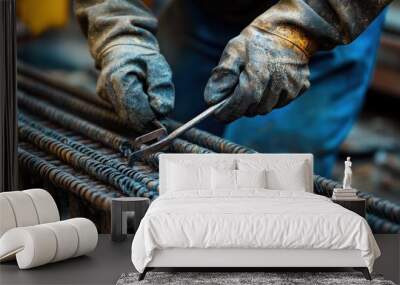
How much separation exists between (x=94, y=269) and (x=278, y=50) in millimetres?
2306

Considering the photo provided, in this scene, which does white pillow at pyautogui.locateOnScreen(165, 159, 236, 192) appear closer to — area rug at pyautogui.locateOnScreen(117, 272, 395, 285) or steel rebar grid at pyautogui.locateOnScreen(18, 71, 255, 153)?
steel rebar grid at pyautogui.locateOnScreen(18, 71, 255, 153)

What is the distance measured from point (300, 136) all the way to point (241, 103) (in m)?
0.57

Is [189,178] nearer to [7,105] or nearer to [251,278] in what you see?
[251,278]

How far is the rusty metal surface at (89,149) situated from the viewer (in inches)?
233

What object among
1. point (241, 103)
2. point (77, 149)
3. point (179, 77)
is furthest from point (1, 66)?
point (241, 103)

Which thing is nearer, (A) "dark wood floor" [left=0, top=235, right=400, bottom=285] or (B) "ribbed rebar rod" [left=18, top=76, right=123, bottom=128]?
(A) "dark wood floor" [left=0, top=235, right=400, bottom=285]

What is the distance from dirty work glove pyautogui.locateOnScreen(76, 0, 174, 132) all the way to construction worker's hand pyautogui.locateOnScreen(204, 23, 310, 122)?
16.9 inches

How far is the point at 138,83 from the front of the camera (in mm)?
5996

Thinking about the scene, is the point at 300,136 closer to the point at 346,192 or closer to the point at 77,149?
the point at 346,192

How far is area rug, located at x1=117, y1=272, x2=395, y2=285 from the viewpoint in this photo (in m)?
4.23

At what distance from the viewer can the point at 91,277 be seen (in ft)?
14.4

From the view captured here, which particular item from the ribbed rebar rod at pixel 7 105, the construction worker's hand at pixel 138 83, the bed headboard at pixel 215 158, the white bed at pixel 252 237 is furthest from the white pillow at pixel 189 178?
the ribbed rebar rod at pixel 7 105

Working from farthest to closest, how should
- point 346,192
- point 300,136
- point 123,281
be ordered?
point 300,136 → point 346,192 → point 123,281

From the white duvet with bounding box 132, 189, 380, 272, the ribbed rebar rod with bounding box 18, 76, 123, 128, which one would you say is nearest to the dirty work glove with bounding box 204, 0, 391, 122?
the ribbed rebar rod with bounding box 18, 76, 123, 128
